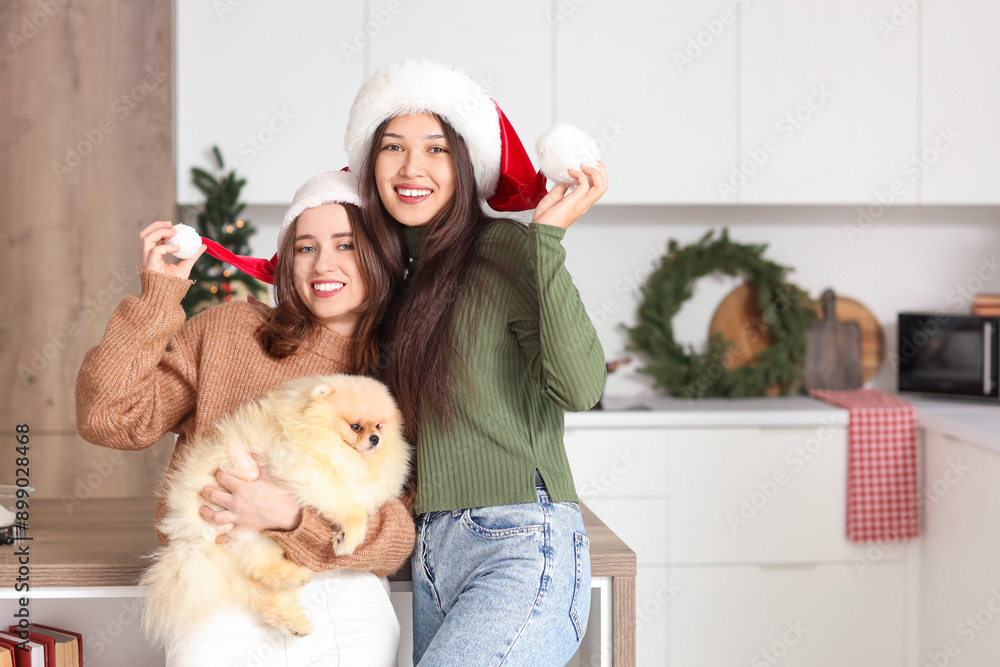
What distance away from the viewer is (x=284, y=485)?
1.16 metres

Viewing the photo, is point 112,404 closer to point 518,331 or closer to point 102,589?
point 102,589

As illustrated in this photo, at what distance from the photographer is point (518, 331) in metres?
1.24

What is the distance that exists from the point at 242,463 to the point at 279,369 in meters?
0.20

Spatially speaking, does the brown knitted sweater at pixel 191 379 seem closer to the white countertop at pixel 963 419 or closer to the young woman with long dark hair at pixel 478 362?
the young woman with long dark hair at pixel 478 362

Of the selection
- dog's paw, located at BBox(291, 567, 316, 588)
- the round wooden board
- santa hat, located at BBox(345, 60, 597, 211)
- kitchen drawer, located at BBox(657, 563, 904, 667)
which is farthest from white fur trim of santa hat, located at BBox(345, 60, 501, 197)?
the round wooden board

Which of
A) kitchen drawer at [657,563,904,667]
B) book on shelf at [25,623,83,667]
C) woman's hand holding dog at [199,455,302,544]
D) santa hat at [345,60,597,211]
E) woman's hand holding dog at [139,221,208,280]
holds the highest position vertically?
santa hat at [345,60,597,211]

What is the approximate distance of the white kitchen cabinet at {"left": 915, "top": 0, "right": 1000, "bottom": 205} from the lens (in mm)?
2814

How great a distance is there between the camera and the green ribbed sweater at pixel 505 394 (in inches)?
45.8

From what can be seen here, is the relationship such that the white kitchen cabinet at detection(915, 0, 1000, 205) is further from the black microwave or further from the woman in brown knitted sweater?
the woman in brown knitted sweater

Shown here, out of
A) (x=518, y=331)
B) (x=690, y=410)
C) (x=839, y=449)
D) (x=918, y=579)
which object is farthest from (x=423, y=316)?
(x=918, y=579)

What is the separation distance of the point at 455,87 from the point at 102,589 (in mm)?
927

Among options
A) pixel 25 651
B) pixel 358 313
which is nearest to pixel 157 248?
pixel 358 313

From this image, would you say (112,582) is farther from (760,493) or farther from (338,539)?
(760,493)

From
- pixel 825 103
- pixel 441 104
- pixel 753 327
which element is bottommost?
pixel 753 327
